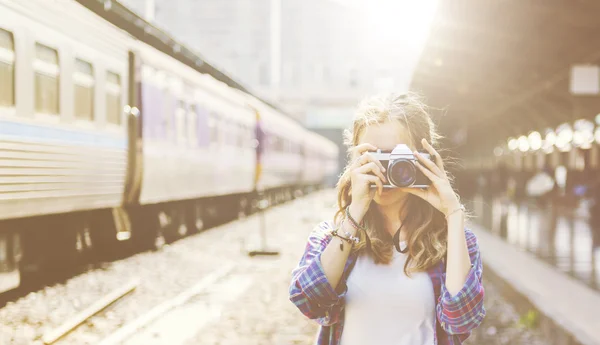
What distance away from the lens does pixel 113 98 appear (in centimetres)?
1106

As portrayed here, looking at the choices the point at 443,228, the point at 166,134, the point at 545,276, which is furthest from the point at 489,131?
the point at 443,228

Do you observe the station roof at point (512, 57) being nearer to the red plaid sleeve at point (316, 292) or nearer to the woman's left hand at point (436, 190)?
the woman's left hand at point (436, 190)

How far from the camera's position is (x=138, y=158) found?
11805 mm

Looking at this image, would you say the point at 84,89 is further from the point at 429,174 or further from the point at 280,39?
the point at 280,39

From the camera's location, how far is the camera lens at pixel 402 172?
89.1 inches

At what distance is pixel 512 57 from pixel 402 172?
13.0 metres

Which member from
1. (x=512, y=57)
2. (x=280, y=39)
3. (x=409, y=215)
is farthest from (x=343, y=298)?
(x=280, y=39)

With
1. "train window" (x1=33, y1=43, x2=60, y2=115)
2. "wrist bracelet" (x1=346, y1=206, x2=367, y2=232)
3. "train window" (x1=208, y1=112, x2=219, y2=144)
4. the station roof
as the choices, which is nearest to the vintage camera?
"wrist bracelet" (x1=346, y1=206, x2=367, y2=232)

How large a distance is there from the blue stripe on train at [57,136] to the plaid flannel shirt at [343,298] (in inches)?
231

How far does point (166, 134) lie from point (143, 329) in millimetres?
6916

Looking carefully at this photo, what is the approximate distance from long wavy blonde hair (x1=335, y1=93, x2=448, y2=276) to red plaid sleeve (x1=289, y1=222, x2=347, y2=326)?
12 cm

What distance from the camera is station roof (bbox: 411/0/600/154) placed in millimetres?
10602

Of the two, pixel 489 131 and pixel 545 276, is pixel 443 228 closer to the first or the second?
pixel 545 276

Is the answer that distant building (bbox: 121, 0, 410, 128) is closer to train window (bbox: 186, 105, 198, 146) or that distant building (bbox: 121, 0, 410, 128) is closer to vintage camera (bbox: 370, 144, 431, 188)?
train window (bbox: 186, 105, 198, 146)
